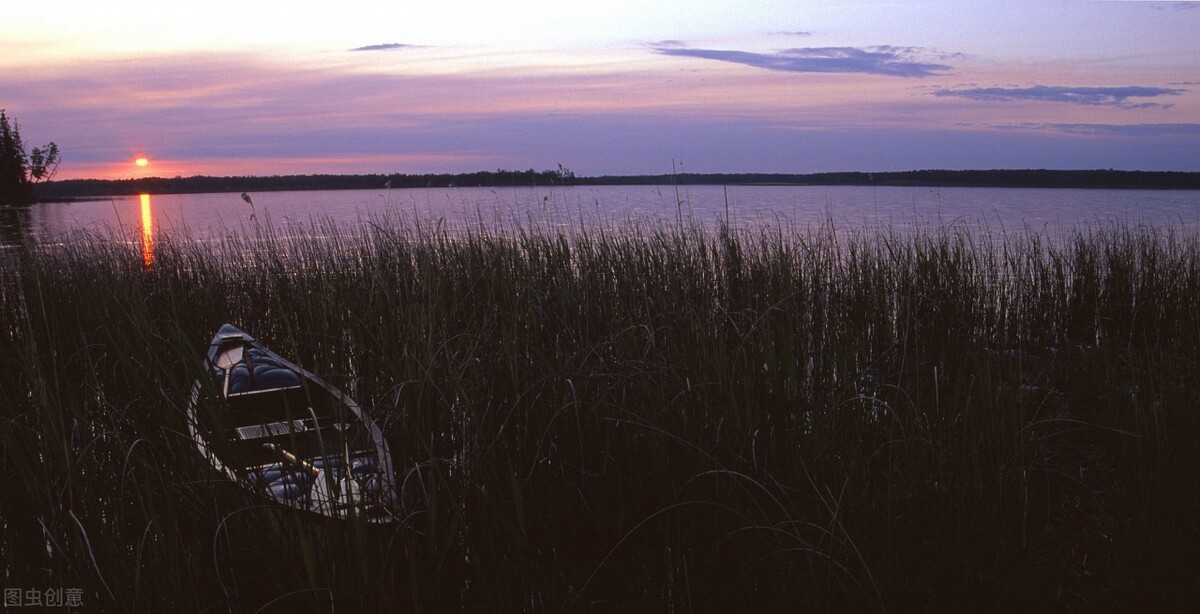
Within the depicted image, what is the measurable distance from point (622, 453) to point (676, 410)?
0.69 ft

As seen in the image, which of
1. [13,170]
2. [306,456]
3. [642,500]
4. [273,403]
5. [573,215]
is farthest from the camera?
[13,170]

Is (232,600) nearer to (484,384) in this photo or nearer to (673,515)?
(484,384)

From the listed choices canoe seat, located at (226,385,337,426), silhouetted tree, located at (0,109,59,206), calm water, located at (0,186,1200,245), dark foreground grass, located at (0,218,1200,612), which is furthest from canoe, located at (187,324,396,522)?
silhouetted tree, located at (0,109,59,206)

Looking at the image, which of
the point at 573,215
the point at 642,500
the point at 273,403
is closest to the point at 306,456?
the point at 642,500

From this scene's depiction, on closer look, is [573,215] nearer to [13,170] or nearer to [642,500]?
[642,500]

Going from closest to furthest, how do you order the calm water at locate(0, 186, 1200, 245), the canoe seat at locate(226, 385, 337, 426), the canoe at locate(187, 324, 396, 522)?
1. the canoe at locate(187, 324, 396, 522)
2. the canoe seat at locate(226, 385, 337, 426)
3. the calm water at locate(0, 186, 1200, 245)

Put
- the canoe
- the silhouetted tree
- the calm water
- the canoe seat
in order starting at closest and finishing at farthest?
the canoe < the canoe seat < the calm water < the silhouetted tree

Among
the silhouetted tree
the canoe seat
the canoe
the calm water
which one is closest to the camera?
the canoe

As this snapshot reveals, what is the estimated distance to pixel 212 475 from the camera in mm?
2131

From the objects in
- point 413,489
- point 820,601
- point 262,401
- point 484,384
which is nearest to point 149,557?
point 413,489

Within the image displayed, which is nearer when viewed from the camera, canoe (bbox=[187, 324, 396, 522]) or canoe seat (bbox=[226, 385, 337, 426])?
canoe (bbox=[187, 324, 396, 522])

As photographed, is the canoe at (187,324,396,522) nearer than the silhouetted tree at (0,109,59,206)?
Yes

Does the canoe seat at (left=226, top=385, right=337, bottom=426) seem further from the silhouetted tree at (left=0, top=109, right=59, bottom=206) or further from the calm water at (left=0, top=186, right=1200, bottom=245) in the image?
the silhouetted tree at (left=0, top=109, right=59, bottom=206)

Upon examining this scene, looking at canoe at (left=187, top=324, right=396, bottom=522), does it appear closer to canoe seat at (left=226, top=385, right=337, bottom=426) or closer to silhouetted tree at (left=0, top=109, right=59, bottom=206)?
canoe seat at (left=226, top=385, right=337, bottom=426)
